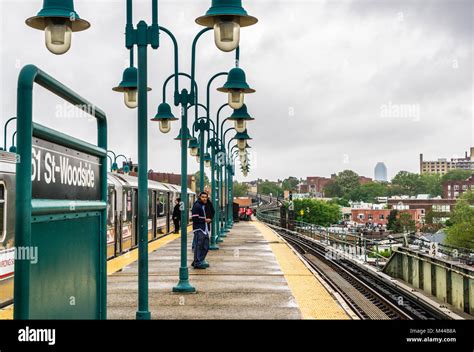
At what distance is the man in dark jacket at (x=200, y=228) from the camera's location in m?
14.5

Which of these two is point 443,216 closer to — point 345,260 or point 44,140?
point 345,260

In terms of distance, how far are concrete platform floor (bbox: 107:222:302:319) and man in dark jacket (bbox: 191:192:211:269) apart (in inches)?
12.7

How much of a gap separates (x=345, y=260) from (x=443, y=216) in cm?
14118

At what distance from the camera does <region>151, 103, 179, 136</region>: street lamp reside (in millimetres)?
14586

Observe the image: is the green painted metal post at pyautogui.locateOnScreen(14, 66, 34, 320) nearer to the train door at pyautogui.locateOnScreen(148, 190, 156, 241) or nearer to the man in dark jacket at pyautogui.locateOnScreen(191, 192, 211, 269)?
the man in dark jacket at pyautogui.locateOnScreen(191, 192, 211, 269)

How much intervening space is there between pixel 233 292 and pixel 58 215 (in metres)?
8.36

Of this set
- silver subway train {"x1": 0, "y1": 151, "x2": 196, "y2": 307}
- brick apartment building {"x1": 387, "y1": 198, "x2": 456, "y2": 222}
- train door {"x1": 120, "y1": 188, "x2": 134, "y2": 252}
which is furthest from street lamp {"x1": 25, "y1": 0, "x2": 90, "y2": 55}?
brick apartment building {"x1": 387, "y1": 198, "x2": 456, "y2": 222}

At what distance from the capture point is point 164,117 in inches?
574

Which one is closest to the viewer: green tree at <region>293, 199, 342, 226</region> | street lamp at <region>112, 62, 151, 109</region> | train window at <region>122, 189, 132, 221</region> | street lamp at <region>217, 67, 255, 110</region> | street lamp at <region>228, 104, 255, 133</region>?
street lamp at <region>112, 62, 151, 109</region>

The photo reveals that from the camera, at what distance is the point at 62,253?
4.06 m

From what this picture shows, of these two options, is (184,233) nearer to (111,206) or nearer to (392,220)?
(111,206)

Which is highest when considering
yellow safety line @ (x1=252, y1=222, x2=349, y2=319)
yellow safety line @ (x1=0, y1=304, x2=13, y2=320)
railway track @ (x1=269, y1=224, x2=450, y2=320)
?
yellow safety line @ (x1=0, y1=304, x2=13, y2=320)

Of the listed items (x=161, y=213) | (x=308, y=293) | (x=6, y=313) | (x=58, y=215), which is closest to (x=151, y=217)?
(x=161, y=213)

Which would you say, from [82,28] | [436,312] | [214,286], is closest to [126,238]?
[214,286]
